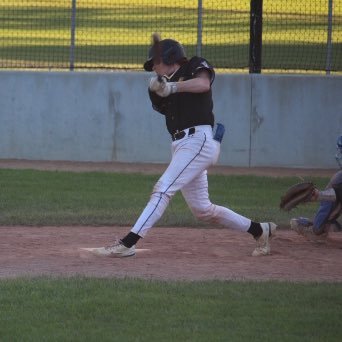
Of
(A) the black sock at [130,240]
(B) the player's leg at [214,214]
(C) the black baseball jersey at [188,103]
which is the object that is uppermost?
(C) the black baseball jersey at [188,103]

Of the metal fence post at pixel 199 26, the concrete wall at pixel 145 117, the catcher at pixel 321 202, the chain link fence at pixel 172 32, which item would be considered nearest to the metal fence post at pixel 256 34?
the chain link fence at pixel 172 32

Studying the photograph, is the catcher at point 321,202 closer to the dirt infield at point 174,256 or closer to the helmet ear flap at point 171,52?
the dirt infield at point 174,256

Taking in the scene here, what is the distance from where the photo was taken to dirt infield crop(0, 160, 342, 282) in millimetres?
8617

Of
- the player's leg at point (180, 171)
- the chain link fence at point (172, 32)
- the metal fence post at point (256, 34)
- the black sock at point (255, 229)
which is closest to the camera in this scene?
the player's leg at point (180, 171)

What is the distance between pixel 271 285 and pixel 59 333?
2.05 metres

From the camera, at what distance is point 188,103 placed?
8906mm

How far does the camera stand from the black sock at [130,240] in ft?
29.4

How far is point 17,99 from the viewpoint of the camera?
52.5ft

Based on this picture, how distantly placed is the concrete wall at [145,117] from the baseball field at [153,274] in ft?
6.76

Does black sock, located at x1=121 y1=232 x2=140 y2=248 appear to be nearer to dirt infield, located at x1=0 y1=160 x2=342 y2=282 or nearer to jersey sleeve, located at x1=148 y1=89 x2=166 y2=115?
dirt infield, located at x1=0 y1=160 x2=342 y2=282

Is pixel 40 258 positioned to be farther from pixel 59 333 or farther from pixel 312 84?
pixel 312 84

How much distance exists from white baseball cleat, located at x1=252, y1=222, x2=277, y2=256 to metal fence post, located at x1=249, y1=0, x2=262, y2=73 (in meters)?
6.94

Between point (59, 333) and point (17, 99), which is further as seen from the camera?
point (17, 99)

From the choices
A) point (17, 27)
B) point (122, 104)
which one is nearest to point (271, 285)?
point (122, 104)
